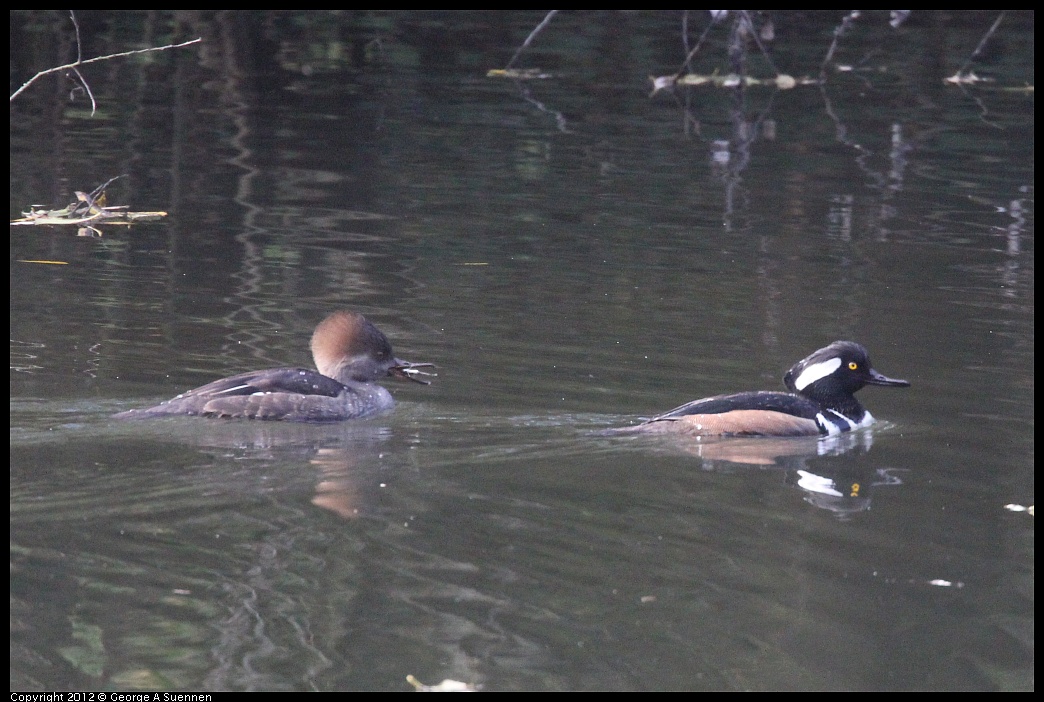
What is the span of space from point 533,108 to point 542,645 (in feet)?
58.8

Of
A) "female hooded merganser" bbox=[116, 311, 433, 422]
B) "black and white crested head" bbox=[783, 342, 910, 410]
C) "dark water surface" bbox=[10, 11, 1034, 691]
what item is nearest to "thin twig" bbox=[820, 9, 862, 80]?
"dark water surface" bbox=[10, 11, 1034, 691]

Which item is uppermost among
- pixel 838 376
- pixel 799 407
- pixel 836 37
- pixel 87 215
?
pixel 836 37

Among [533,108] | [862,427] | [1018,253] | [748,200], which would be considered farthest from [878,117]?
[862,427]

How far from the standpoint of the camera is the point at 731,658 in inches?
251

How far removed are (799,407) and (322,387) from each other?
3123mm

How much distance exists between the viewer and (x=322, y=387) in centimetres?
1015

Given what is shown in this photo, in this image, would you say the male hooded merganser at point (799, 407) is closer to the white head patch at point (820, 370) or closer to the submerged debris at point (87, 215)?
the white head patch at point (820, 370)

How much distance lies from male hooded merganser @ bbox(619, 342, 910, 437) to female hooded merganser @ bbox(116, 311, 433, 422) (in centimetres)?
192

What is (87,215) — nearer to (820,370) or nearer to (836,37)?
(820,370)

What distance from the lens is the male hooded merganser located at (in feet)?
31.6

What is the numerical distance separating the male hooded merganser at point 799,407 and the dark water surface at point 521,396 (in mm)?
217

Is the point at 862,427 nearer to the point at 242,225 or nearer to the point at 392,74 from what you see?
the point at 242,225

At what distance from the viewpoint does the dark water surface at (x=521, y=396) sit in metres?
6.54

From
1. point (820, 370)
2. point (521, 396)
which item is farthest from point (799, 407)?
point (521, 396)
